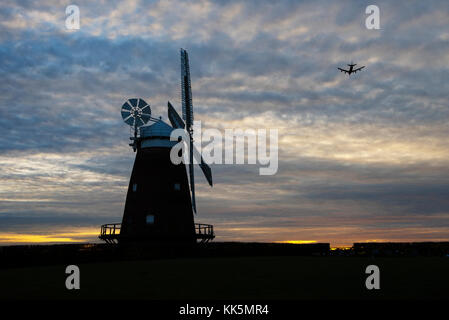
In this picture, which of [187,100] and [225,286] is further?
[187,100]

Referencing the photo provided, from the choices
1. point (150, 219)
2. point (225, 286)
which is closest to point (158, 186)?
point (150, 219)

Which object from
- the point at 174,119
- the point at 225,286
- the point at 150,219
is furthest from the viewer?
the point at 174,119

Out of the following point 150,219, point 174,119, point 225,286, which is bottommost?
point 225,286

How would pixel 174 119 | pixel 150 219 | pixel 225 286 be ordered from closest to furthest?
1. pixel 225 286
2. pixel 150 219
3. pixel 174 119

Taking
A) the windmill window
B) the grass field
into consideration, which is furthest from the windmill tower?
the grass field

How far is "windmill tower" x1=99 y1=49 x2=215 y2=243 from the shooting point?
36.5 metres

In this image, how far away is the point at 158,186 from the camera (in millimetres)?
36875

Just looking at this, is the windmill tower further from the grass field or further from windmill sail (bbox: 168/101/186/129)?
the grass field

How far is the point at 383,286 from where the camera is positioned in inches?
632

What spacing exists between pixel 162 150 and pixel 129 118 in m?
3.87

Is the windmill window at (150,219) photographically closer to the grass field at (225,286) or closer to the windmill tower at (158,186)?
the windmill tower at (158,186)

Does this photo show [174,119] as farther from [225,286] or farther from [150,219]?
[225,286]

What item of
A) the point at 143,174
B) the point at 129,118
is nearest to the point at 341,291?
the point at 143,174
